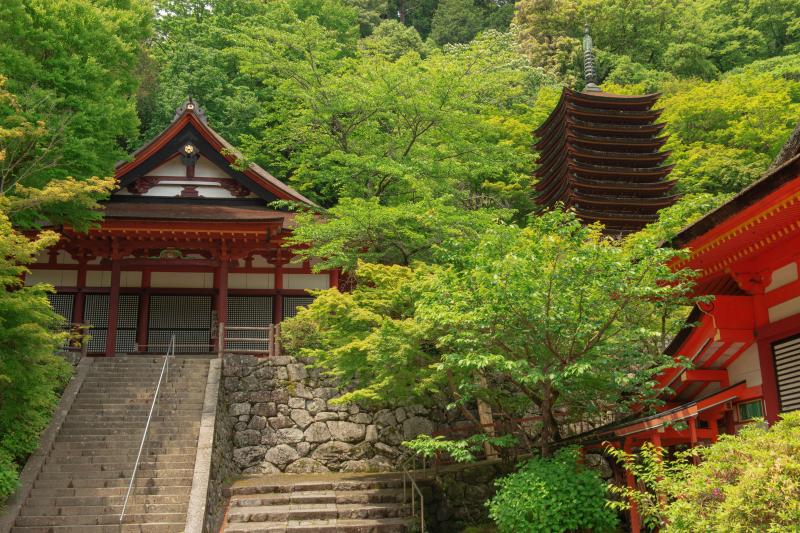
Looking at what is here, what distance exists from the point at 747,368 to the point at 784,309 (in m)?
0.91

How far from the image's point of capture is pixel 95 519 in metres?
12.9

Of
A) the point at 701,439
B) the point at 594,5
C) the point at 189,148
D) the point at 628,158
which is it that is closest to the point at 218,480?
the point at 701,439

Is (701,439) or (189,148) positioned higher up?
(189,148)

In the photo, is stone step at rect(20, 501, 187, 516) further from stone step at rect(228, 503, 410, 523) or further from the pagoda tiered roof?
the pagoda tiered roof

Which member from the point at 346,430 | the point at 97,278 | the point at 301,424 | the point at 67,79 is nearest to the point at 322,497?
the point at 346,430

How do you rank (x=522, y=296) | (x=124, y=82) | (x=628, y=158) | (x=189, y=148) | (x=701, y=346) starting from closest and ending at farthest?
(x=701, y=346) → (x=522, y=296) → (x=124, y=82) → (x=189, y=148) → (x=628, y=158)

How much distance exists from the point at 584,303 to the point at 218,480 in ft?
26.5

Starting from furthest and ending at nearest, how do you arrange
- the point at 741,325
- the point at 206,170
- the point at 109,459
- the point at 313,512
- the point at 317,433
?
the point at 206,170
the point at 317,433
the point at 109,459
the point at 313,512
the point at 741,325

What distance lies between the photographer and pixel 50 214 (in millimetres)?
17609

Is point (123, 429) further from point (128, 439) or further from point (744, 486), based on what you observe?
point (744, 486)

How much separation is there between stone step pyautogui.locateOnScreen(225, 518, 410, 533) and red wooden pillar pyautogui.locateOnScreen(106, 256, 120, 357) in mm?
7400

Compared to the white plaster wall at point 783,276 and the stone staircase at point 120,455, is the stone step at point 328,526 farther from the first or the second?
the white plaster wall at point 783,276

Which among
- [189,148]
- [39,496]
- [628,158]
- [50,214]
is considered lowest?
[39,496]

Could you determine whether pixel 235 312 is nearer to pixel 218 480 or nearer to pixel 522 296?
pixel 218 480
